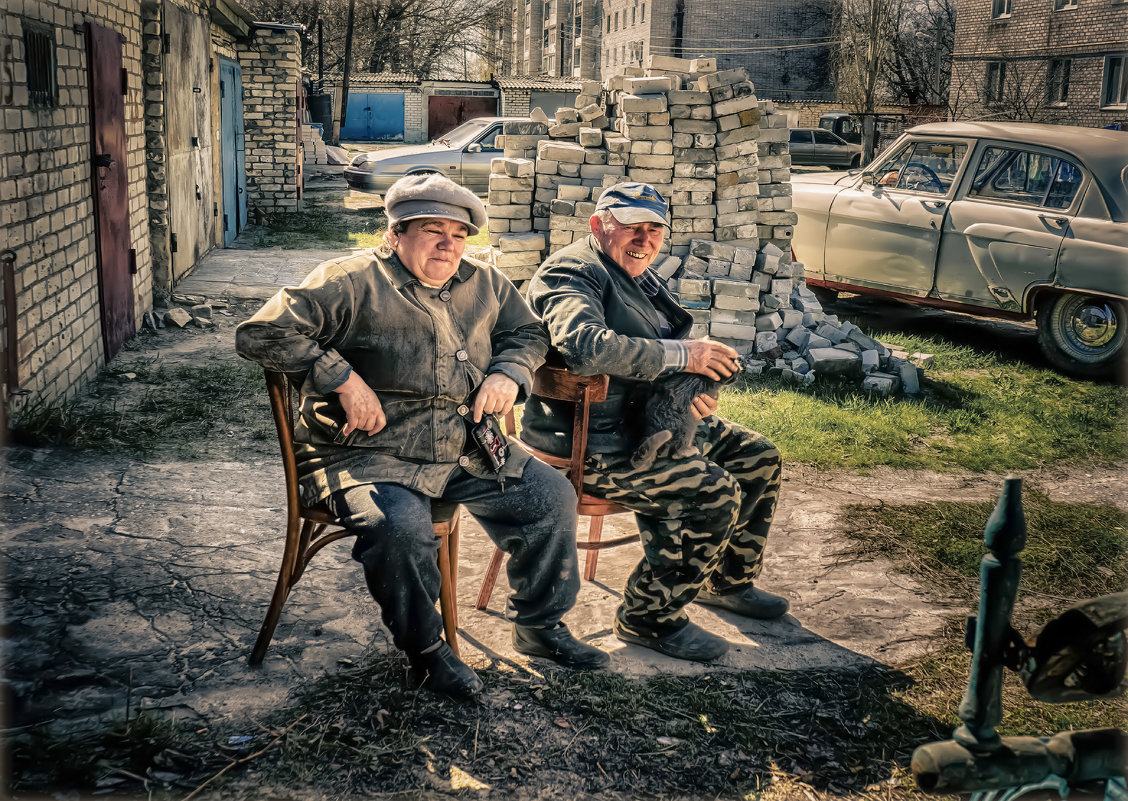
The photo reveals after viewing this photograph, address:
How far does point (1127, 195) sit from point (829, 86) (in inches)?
1455

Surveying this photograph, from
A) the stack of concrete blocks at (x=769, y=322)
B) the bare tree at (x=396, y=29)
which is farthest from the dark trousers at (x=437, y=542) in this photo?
the bare tree at (x=396, y=29)

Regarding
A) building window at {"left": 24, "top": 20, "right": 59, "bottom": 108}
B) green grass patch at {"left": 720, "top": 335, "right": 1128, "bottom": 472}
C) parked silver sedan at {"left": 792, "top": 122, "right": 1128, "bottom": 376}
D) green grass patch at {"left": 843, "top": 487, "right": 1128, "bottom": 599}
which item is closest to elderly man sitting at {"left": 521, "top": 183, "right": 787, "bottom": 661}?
green grass patch at {"left": 843, "top": 487, "right": 1128, "bottom": 599}

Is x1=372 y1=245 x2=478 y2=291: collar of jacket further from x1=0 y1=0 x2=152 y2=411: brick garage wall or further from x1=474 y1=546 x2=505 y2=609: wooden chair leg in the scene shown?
x1=0 y1=0 x2=152 y2=411: brick garage wall

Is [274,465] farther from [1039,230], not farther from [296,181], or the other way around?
[296,181]

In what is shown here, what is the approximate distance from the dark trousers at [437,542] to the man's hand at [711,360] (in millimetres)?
599

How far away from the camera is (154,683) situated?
2957 mm

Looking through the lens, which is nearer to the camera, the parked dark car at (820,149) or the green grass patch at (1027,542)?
the green grass patch at (1027,542)

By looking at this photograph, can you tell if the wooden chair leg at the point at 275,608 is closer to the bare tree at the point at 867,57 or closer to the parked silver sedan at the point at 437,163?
the parked silver sedan at the point at 437,163

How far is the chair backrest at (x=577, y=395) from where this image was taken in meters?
3.29

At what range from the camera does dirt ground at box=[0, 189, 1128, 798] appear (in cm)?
296

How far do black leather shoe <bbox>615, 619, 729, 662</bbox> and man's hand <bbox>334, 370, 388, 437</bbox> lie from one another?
1.21 m

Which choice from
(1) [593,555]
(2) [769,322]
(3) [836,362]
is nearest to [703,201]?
(2) [769,322]

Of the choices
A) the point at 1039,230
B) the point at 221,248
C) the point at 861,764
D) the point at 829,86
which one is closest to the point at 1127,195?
the point at 1039,230

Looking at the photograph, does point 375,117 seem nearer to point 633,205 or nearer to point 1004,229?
point 1004,229
